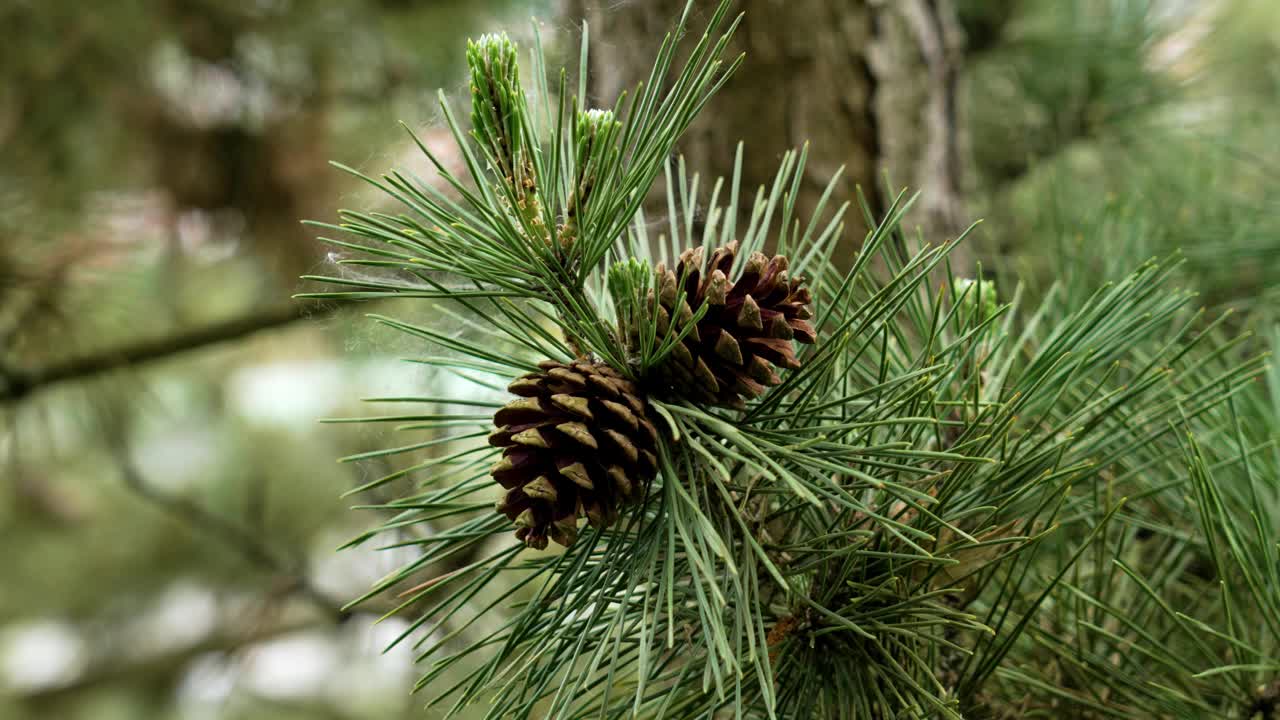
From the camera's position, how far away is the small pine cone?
24 centimetres

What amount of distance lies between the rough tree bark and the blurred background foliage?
0.24ft

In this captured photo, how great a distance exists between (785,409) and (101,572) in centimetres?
252

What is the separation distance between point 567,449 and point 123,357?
0.99m

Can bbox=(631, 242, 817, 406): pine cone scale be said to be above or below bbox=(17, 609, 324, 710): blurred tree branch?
below

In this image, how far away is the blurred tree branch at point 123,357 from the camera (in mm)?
1032

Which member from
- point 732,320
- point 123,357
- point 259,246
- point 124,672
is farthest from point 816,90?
point 124,672

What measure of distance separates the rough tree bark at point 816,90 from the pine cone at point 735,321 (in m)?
0.29

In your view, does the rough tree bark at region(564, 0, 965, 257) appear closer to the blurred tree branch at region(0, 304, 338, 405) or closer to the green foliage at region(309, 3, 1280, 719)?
the green foliage at region(309, 3, 1280, 719)

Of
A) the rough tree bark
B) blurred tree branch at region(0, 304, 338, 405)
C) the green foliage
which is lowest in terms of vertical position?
the green foliage

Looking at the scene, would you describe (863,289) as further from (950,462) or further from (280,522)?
(280,522)

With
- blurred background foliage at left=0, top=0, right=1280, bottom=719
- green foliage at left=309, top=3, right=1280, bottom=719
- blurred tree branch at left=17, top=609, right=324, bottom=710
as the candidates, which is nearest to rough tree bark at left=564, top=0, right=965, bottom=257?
blurred background foliage at left=0, top=0, right=1280, bottom=719

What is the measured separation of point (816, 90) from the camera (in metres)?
0.55

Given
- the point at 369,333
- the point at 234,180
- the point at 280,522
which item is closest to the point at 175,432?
the point at 280,522

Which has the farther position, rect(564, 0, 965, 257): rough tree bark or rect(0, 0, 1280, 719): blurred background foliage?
rect(0, 0, 1280, 719): blurred background foliage
